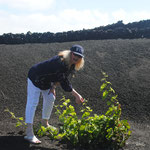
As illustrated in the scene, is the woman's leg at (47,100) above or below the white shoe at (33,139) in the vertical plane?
above

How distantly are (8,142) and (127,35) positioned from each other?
40.1 feet

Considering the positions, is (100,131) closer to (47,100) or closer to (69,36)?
(47,100)

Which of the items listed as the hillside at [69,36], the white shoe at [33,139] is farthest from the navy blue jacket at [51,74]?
the hillside at [69,36]

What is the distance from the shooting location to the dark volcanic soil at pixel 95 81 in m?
4.08

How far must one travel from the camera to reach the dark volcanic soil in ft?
13.4

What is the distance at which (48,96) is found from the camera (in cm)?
402

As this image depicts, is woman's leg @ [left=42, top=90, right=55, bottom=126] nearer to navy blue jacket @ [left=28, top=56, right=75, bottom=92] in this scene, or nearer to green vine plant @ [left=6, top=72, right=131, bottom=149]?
navy blue jacket @ [left=28, top=56, right=75, bottom=92]

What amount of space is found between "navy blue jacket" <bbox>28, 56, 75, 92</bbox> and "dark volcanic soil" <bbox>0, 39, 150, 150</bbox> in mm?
919

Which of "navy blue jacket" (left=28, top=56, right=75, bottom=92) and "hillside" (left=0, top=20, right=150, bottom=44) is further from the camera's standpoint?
"hillside" (left=0, top=20, right=150, bottom=44)

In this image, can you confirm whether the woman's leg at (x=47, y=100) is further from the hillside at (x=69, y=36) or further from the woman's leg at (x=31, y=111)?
the hillside at (x=69, y=36)

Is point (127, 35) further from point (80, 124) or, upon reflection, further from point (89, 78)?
point (80, 124)

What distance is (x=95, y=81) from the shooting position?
8.00m

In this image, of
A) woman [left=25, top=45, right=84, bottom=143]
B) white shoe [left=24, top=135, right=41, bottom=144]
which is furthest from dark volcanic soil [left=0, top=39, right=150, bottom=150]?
woman [left=25, top=45, right=84, bottom=143]

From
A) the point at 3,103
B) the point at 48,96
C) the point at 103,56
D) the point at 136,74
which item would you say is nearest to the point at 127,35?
the point at 103,56
